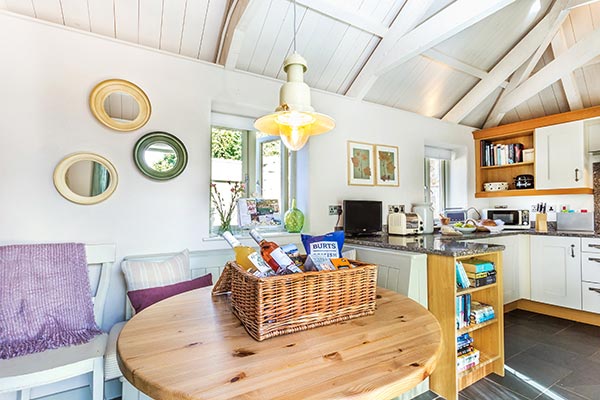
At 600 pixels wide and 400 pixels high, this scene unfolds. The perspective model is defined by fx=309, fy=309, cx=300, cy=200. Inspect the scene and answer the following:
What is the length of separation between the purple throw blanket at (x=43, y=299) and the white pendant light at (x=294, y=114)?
138 centimetres

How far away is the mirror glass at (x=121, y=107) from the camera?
2.02 metres

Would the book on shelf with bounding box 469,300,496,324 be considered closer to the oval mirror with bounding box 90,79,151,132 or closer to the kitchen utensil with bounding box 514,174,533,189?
the kitchen utensil with bounding box 514,174,533,189

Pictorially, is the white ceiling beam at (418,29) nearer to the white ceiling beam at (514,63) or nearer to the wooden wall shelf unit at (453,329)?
the white ceiling beam at (514,63)

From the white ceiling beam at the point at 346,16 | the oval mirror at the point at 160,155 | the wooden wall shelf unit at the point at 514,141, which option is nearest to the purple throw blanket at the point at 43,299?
the oval mirror at the point at 160,155

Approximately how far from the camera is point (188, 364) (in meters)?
0.62

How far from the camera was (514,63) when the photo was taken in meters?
3.22

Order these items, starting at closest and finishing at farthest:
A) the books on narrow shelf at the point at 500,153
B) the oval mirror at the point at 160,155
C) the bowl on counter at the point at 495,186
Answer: the oval mirror at the point at 160,155 < the books on narrow shelf at the point at 500,153 < the bowl on counter at the point at 495,186

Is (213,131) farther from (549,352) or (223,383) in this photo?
(549,352)

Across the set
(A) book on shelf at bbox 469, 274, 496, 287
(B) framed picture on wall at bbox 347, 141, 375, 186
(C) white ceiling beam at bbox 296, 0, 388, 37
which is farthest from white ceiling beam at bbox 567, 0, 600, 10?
(A) book on shelf at bbox 469, 274, 496, 287

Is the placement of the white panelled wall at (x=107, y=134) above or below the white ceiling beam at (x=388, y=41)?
below

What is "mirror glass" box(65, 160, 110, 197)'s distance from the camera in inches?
74.9

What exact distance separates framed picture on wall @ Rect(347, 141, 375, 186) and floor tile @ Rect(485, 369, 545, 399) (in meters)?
1.85

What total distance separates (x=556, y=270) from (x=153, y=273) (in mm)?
3638

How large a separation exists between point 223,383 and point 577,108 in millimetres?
4403
